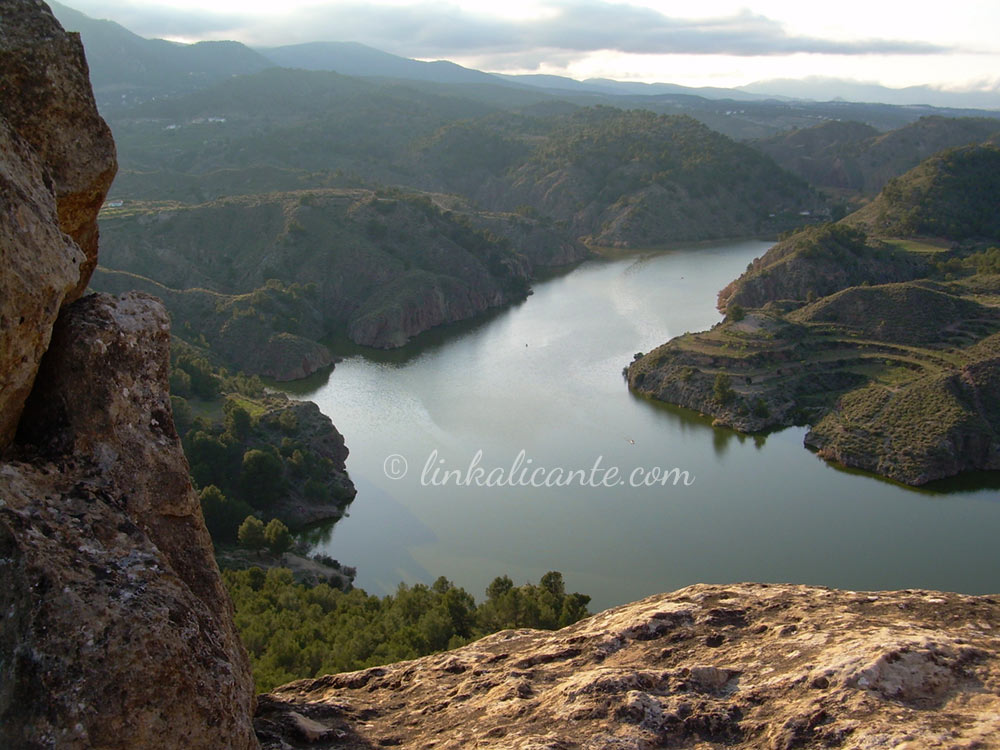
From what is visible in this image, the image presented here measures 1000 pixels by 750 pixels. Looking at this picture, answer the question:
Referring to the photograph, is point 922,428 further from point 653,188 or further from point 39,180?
point 653,188

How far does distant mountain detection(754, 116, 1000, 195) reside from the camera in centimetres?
12288

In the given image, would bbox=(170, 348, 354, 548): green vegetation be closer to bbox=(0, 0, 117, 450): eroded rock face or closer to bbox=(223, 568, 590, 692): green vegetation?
bbox=(223, 568, 590, 692): green vegetation

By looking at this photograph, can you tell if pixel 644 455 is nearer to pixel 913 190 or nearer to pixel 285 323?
pixel 285 323

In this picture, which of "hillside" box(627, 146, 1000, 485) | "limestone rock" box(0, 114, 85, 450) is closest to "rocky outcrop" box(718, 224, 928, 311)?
"hillside" box(627, 146, 1000, 485)

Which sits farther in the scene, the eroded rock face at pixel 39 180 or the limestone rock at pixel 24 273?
the eroded rock face at pixel 39 180

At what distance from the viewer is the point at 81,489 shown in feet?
21.7

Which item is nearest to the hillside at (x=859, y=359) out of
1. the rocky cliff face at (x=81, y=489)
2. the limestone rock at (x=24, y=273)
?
the rocky cliff face at (x=81, y=489)

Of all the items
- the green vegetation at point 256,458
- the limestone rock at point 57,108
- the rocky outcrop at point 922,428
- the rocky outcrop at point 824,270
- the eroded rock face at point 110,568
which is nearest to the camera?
the eroded rock face at point 110,568

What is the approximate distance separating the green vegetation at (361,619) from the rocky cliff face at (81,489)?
10171 millimetres

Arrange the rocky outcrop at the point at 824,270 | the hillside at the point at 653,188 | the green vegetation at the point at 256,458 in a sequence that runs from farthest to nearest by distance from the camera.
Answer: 1. the hillside at the point at 653,188
2. the rocky outcrop at the point at 824,270
3. the green vegetation at the point at 256,458

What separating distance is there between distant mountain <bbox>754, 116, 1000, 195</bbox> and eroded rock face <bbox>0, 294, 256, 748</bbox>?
127 m

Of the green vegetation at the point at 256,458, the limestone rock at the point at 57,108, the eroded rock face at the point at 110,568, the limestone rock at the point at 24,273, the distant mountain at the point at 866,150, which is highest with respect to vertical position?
the distant mountain at the point at 866,150

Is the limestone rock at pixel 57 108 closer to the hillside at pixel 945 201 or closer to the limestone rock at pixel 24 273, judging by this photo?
the limestone rock at pixel 24 273

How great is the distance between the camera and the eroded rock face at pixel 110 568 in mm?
5414
